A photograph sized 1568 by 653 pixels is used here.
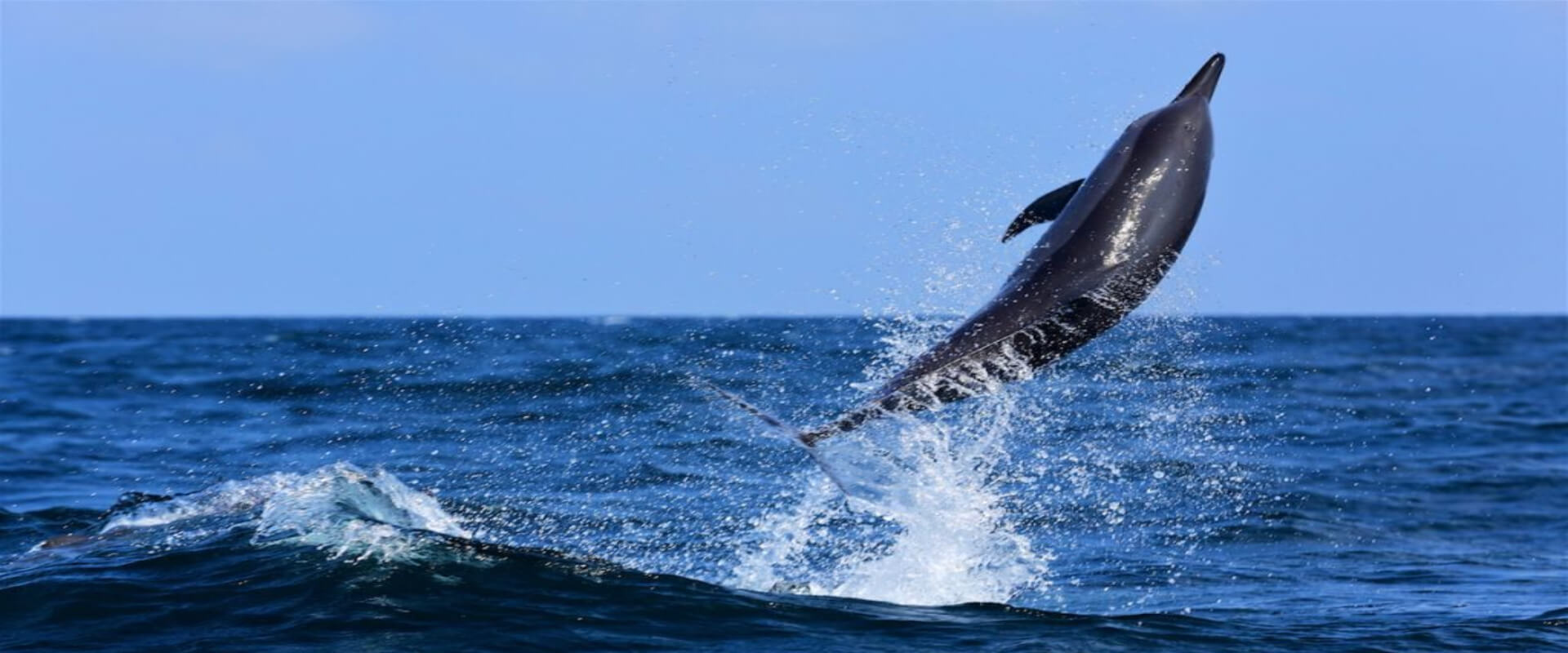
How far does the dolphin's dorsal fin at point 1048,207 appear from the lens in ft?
30.4

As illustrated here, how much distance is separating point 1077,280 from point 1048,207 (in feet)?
Result: 2.62

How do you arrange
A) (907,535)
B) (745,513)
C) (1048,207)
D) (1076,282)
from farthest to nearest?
(745,513) < (907,535) < (1048,207) < (1076,282)

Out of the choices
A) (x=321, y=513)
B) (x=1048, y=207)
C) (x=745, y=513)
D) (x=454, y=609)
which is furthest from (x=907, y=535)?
(x=321, y=513)

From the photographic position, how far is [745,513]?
12.4 meters

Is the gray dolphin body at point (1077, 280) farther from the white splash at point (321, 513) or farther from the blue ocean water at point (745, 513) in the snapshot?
the white splash at point (321, 513)

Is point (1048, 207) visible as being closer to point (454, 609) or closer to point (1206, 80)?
point (1206, 80)

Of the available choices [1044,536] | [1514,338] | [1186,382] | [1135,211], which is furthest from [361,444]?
[1514,338]

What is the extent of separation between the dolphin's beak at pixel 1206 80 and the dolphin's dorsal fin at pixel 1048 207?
99cm

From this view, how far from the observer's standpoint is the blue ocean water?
350 inches

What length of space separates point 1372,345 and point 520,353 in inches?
1248

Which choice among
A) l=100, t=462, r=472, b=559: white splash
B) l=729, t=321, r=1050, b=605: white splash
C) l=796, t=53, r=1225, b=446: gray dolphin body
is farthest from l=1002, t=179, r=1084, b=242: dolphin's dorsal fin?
l=100, t=462, r=472, b=559: white splash

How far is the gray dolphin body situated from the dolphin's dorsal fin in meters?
0.12

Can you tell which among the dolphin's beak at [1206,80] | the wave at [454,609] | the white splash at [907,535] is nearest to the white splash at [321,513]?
the wave at [454,609]

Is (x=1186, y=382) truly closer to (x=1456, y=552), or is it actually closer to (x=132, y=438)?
(x=1456, y=552)
